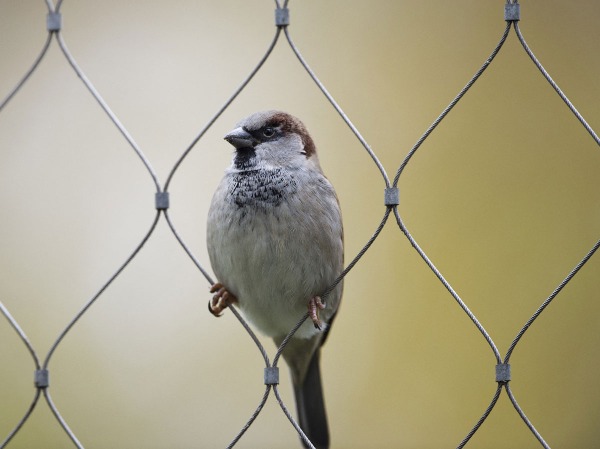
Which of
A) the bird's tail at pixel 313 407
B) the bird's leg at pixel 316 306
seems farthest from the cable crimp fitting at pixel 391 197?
the bird's tail at pixel 313 407

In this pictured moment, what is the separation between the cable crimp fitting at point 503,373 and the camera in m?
1.23

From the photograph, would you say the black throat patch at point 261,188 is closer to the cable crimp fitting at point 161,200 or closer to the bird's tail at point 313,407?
the cable crimp fitting at point 161,200

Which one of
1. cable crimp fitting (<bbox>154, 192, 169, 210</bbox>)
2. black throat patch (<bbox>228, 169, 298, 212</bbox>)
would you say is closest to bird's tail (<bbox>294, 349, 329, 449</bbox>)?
black throat patch (<bbox>228, 169, 298, 212</bbox>)

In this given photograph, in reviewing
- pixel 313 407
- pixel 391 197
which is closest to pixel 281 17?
pixel 391 197

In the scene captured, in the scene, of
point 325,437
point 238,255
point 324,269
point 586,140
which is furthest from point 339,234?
point 586,140

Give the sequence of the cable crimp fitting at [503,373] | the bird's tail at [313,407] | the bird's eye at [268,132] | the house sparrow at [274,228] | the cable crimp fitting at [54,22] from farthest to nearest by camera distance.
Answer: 1. the bird's tail at [313,407]
2. the bird's eye at [268,132]
3. the house sparrow at [274,228]
4. the cable crimp fitting at [54,22]
5. the cable crimp fitting at [503,373]

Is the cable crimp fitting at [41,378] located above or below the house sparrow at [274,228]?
below

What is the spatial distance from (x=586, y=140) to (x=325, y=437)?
39.5 inches

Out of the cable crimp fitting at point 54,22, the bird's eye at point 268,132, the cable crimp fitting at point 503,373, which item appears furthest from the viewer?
the bird's eye at point 268,132

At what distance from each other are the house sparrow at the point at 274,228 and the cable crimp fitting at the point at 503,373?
0.42 m

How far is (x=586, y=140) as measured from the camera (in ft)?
7.55

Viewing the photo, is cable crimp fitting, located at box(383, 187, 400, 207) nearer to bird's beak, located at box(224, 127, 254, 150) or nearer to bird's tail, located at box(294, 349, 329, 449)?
bird's beak, located at box(224, 127, 254, 150)

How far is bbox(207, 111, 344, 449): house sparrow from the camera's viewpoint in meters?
1.58

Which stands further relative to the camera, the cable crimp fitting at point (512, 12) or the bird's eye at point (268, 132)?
the bird's eye at point (268, 132)
